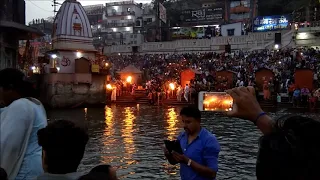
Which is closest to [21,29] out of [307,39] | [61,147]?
[61,147]

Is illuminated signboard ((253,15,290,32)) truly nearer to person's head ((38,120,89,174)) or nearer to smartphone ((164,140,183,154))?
smartphone ((164,140,183,154))

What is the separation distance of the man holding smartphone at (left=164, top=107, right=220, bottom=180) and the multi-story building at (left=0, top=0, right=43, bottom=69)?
18.1 metres

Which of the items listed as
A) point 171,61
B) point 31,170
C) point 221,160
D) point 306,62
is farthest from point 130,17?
point 31,170

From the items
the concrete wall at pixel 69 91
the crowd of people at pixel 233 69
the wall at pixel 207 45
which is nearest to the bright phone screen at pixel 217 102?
the crowd of people at pixel 233 69

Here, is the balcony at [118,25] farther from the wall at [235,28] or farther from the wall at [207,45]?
the wall at [207,45]

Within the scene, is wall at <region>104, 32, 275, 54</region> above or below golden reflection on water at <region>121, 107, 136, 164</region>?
above

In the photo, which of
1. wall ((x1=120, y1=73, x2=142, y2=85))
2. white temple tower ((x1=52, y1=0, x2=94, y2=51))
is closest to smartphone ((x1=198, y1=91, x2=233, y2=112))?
Result: white temple tower ((x1=52, y1=0, x2=94, y2=51))

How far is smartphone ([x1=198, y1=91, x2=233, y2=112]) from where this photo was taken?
120 inches

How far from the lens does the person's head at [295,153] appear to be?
5.75 feet

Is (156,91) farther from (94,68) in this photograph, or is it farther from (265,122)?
(265,122)

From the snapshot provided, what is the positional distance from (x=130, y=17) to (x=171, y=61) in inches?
1961

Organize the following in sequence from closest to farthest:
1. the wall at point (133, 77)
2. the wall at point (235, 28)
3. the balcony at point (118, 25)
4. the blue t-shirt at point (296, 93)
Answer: the blue t-shirt at point (296, 93)
the wall at point (133, 77)
the wall at point (235, 28)
the balcony at point (118, 25)

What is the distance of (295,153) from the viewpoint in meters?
1.75

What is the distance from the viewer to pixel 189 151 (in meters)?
4.02
